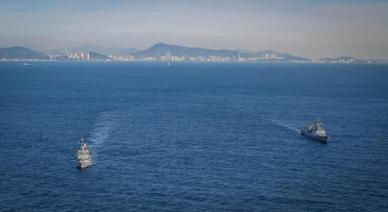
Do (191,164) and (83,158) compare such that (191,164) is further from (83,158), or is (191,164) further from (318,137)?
(318,137)

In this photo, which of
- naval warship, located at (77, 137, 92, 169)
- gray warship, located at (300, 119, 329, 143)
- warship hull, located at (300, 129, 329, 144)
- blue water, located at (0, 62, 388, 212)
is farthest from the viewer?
gray warship, located at (300, 119, 329, 143)

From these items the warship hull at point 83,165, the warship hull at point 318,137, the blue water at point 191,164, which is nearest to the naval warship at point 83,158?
the warship hull at point 83,165

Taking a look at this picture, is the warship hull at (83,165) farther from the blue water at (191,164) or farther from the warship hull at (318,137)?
the warship hull at (318,137)

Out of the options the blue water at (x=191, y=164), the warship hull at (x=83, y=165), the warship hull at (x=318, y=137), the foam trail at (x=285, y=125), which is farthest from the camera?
the foam trail at (x=285, y=125)

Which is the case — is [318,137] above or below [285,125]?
above

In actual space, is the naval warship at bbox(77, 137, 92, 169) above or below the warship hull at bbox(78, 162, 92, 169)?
above

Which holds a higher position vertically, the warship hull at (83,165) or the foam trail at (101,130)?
the foam trail at (101,130)

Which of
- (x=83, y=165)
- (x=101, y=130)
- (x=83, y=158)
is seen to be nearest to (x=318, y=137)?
(x=101, y=130)

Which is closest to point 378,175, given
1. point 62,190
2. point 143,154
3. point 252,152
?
point 252,152

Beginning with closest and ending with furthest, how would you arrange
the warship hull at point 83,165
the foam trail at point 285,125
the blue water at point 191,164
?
the blue water at point 191,164 → the warship hull at point 83,165 → the foam trail at point 285,125

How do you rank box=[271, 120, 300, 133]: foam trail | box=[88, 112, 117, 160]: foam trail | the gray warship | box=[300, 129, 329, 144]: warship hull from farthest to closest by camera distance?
box=[271, 120, 300, 133]: foam trail
the gray warship
box=[300, 129, 329, 144]: warship hull
box=[88, 112, 117, 160]: foam trail

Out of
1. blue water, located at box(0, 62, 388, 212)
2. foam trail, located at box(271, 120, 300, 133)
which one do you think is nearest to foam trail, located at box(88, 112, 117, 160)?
blue water, located at box(0, 62, 388, 212)

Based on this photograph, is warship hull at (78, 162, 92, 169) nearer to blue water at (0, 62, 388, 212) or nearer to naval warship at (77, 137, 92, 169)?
naval warship at (77, 137, 92, 169)
